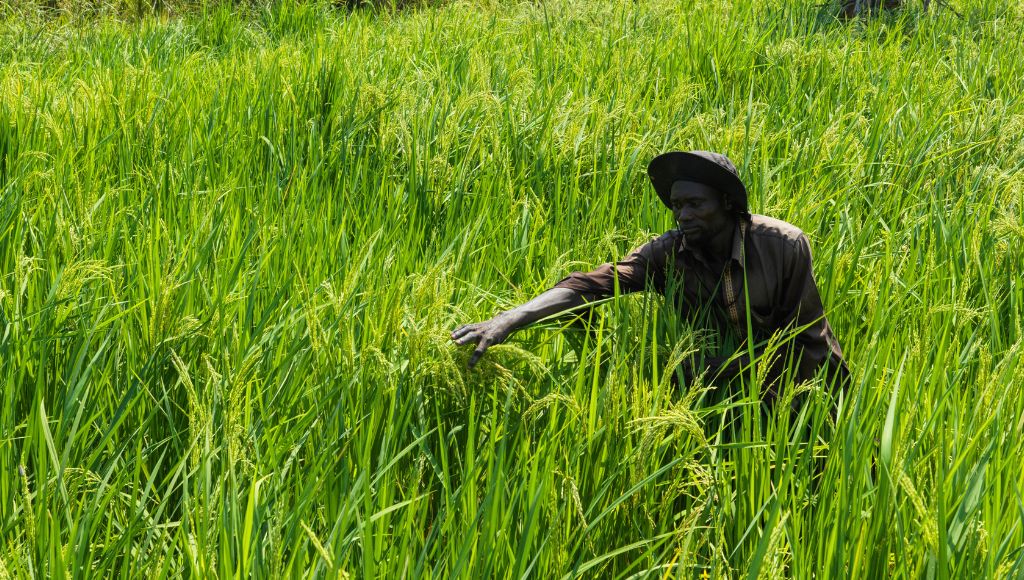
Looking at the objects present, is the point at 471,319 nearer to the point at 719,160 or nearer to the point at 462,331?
the point at 462,331

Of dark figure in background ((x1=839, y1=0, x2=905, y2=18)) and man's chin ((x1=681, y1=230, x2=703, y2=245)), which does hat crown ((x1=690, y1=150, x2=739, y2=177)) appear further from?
dark figure in background ((x1=839, y1=0, x2=905, y2=18))

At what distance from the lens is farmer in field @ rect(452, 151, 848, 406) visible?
8.06 feet

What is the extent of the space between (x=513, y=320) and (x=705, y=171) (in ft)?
2.11

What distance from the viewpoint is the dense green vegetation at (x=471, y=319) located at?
1.72 metres

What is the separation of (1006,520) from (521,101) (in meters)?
2.96

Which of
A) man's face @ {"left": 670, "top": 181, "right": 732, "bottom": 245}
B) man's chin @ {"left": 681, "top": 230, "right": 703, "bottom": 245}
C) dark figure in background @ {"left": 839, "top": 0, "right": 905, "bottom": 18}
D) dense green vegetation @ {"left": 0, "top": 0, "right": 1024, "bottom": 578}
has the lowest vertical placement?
dense green vegetation @ {"left": 0, "top": 0, "right": 1024, "bottom": 578}

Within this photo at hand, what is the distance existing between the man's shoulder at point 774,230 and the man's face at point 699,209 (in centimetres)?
9

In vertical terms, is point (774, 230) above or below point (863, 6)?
below

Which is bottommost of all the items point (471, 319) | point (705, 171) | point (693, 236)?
point (471, 319)

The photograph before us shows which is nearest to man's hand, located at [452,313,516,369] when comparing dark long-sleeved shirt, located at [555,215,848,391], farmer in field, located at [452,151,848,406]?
farmer in field, located at [452,151,848,406]

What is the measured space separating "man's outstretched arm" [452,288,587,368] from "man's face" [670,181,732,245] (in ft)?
1.11

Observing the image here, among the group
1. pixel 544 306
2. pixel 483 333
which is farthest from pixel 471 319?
pixel 483 333

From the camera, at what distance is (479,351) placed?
2.15m

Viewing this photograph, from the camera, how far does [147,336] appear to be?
7.34 feet
